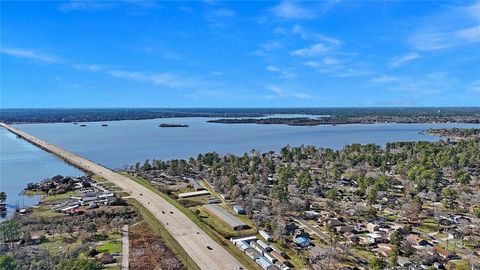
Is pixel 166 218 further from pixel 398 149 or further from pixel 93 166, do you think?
pixel 398 149

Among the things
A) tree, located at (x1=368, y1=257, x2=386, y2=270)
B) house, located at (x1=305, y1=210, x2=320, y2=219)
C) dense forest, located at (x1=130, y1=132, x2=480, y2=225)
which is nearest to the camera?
tree, located at (x1=368, y1=257, x2=386, y2=270)

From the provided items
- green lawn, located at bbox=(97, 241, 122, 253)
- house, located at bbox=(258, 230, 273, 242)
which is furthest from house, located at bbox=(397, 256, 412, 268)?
green lawn, located at bbox=(97, 241, 122, 253)

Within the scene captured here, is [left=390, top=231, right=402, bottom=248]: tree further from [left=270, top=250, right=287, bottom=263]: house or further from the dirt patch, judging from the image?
the dirt patch

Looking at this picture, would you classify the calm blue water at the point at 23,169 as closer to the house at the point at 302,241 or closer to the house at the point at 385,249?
the house at the point at 302,241

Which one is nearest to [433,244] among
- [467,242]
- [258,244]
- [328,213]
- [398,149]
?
[467,242]

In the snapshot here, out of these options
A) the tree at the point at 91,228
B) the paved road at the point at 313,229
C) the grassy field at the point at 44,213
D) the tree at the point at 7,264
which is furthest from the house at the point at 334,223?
the grassy field at the point at 44,213

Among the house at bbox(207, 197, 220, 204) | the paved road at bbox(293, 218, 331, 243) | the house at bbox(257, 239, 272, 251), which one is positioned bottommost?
the paved road at bbox(293, 218, 331, 243)
